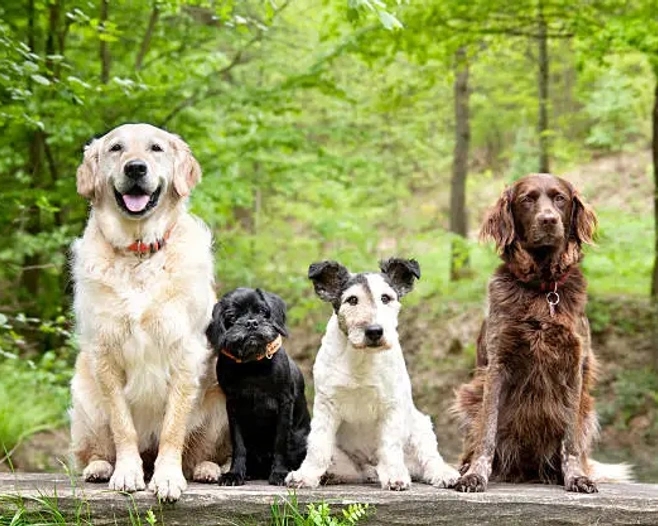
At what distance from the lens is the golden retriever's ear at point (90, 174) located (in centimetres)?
410

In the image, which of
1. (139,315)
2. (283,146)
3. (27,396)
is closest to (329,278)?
(139,315)

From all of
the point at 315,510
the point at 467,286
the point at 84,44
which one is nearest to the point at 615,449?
the point at 467,286

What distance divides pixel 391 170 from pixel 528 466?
1523 cm

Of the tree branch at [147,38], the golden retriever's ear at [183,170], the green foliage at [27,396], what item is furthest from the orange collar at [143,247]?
the tree branch at [147,38]

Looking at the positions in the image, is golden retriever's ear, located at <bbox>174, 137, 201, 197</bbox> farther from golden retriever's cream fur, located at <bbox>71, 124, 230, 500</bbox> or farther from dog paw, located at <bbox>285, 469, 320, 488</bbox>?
dog paw, located at <bbox>285, 469, 320, 488</bbox>

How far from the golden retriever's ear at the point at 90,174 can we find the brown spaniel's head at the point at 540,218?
6.89ft

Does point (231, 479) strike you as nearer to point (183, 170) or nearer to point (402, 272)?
point (402, 272)

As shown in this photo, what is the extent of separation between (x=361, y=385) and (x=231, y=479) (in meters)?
0.82

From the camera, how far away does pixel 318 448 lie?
410 cm

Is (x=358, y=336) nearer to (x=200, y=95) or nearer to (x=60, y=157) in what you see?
(x=200, y=95)

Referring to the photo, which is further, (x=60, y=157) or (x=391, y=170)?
(x=391, y=170)

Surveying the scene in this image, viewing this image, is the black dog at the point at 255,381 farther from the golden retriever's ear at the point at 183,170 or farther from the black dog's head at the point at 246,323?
the golden retriever's ear at the point at 183,170

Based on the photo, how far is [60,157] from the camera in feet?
33.2

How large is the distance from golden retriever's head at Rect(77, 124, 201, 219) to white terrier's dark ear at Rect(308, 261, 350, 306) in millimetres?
796
